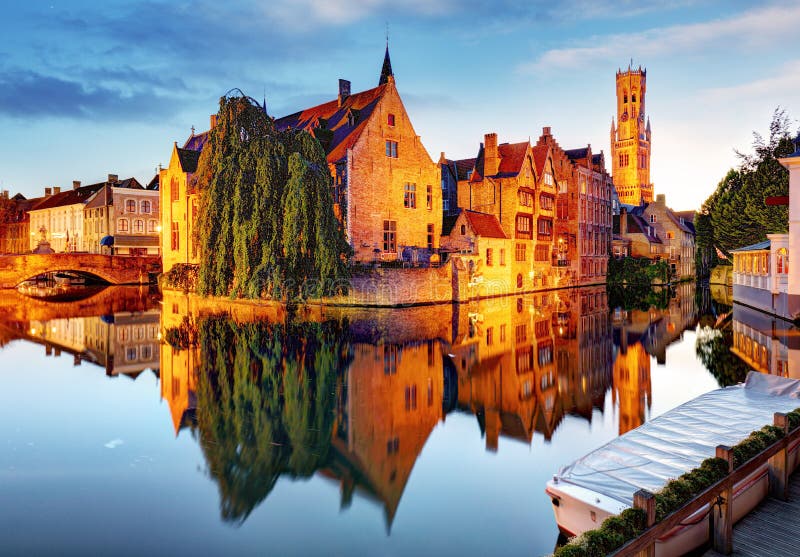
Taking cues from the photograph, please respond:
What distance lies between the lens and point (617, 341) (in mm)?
22953

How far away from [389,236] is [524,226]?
13499 millimetres

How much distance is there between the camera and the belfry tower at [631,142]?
129m

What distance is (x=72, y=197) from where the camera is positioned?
7812 centimetres

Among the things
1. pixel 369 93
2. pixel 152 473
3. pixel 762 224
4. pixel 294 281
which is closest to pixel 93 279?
pixel 369 93

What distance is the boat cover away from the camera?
642cm

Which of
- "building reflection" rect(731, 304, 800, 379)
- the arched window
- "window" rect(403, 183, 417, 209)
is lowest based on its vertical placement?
"building reflection" rect(731, 304, 800, 379)

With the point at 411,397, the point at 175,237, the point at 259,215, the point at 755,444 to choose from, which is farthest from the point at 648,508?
the point at 175,237

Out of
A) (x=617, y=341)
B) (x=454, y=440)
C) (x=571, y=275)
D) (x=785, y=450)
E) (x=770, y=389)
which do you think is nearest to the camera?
(x=785, y=450)

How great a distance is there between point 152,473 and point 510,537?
5943 millimetres

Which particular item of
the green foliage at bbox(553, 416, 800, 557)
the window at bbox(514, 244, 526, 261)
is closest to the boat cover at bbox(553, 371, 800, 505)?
the green foliage at bbox(553, 416, 800, 557)

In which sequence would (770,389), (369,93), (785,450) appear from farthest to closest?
(369,93), (770,389), (785,450)

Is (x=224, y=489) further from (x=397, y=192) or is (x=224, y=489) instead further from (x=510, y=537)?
(x=397, y=192)

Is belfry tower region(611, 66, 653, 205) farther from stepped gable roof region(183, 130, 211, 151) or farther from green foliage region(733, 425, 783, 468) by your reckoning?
green foliage region(733, 425, 783, 468)

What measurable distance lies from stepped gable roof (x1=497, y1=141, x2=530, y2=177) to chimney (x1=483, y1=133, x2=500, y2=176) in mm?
436
